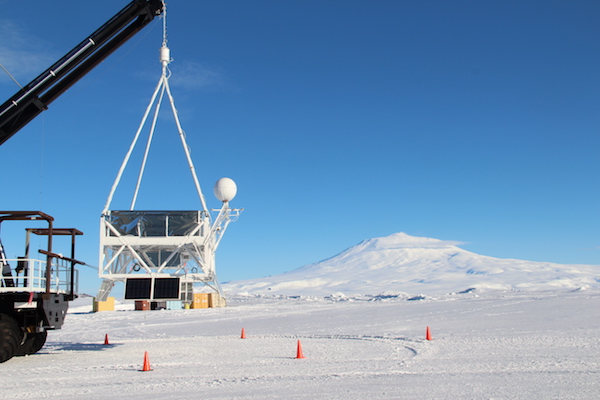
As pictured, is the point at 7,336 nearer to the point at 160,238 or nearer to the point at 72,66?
the point at 72,66

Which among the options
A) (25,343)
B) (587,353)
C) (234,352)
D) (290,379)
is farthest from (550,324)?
(25,343)

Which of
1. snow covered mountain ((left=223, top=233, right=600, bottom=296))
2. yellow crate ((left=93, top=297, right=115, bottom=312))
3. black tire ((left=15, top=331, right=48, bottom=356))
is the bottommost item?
black tire ((left=15, top=331, right=48, bottom=356))

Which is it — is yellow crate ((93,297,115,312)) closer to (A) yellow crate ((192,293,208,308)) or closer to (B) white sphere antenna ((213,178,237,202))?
(A) yellow crate ((192,293,208,308))

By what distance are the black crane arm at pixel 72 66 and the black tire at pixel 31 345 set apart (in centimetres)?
557

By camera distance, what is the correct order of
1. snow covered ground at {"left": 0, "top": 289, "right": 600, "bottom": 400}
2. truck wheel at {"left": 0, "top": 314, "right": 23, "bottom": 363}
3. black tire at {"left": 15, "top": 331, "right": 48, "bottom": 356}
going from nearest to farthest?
snow covered ground at {"left": 0, "top": 289, "right": 600, "bottom": 400}
truck wheel at {"left": 0, "top": 314, "right": 23, "bottom": 363}
black tire at {"left": 15, "top": 331, "right": 48, "bottom": 356}

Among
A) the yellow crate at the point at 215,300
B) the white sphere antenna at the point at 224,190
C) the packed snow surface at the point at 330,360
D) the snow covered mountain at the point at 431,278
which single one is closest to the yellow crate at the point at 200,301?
the yellow crate at the point at 215,300

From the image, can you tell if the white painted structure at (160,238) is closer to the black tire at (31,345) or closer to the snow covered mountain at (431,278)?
the black tire at (31,345)

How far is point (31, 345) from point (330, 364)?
29.3ft

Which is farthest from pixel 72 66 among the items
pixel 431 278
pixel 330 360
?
pixel 431 278

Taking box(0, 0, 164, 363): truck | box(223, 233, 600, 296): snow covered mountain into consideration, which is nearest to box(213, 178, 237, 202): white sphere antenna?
box(0, 0, 164, 363): truck

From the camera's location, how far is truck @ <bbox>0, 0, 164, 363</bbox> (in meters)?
15.0

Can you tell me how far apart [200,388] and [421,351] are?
7.14 m

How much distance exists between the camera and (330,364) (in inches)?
536

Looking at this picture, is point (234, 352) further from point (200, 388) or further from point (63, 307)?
point (200, 388)
